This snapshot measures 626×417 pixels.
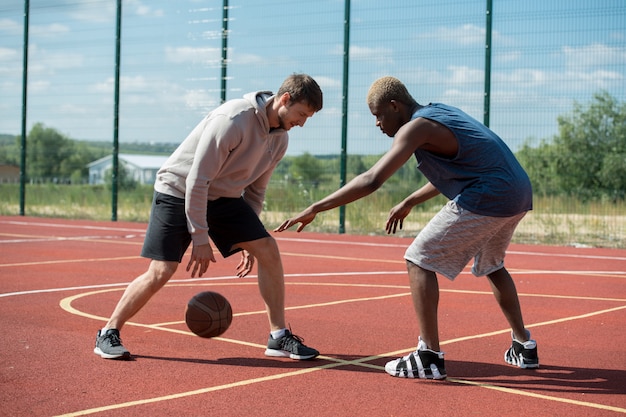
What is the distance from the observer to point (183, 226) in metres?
5.82

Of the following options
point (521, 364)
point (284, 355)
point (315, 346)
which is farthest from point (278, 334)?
point (521, 364)

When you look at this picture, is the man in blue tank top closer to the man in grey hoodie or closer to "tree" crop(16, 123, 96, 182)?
the man in grey hoodie

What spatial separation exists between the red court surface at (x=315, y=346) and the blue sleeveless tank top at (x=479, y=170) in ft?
3.32

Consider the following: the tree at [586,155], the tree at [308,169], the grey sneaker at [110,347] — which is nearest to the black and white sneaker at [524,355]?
the grey sneaker at [110,347]

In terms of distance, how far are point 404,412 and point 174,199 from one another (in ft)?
7.20

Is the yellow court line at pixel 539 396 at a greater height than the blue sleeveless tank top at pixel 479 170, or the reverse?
the blue sleeveless tank top at pixel 479 170

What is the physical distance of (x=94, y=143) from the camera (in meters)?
25.5

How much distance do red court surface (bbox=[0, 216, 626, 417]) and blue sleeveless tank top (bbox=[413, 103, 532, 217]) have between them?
1.01 metres

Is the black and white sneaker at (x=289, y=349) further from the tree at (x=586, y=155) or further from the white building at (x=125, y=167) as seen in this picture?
the white building at (x=125, y=167)

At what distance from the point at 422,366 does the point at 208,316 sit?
1542 millimetres

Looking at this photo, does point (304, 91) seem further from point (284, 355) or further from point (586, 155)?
point (586, 155)

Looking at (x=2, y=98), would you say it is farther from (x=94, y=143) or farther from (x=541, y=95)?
(x=541, y=95)

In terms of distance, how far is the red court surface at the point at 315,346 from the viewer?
4605mm

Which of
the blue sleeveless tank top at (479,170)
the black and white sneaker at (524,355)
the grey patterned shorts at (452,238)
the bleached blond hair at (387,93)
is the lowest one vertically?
the black and white sneaker at (524,355)
